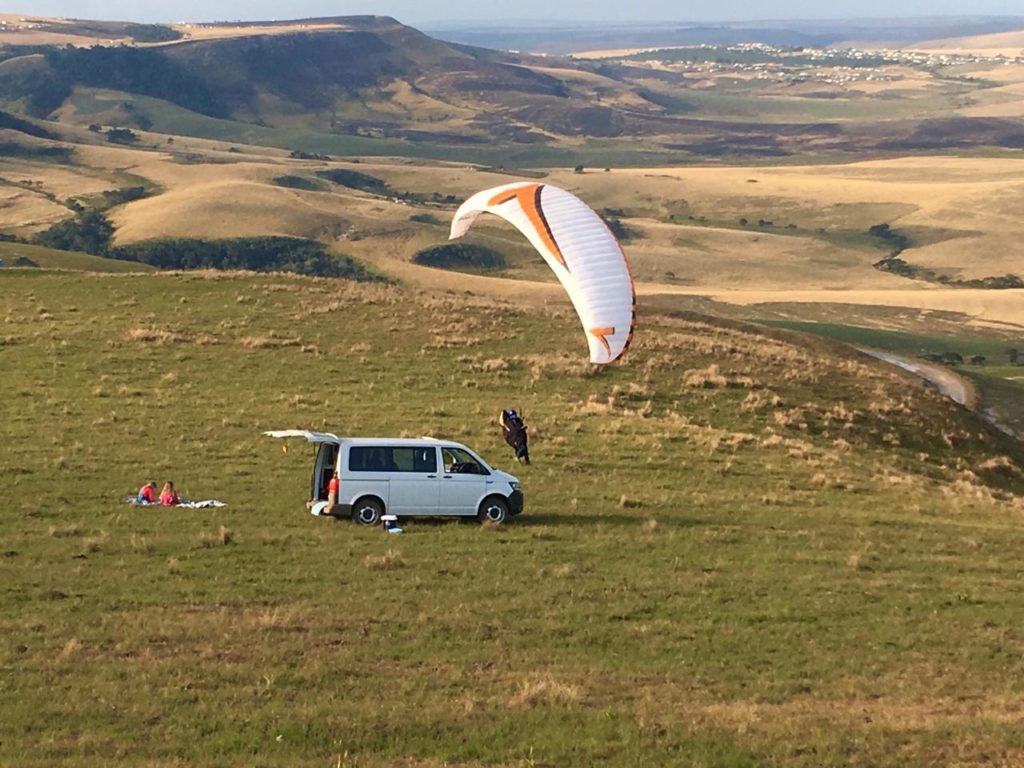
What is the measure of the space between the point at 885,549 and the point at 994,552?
7.19 ft

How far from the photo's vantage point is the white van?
867 inches

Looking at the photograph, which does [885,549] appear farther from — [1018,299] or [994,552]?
[1018,299]

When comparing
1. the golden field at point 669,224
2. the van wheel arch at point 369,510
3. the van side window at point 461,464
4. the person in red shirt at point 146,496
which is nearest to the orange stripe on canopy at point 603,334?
the van side window at point 461,464

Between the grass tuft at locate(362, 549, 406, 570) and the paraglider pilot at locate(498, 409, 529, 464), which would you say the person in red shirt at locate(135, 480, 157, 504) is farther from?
the paraglider pilot at locate(498, 409, 529, 464)

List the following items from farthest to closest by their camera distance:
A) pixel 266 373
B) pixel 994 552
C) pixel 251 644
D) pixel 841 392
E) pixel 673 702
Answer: pixel 841 392
pixel 266 373
pixel 994 552
pixel 251 644
pixel 673 702

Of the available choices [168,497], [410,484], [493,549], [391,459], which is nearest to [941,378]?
[410,484]

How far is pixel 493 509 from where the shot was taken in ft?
73.5

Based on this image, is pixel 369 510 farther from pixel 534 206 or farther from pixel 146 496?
pixel 534 206

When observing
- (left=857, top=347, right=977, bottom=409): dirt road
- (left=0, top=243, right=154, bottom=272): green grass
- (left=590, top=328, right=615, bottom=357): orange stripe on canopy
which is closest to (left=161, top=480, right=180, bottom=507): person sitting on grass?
(left=590, top=328, right=615, bottom=357): orange stripe on canopy

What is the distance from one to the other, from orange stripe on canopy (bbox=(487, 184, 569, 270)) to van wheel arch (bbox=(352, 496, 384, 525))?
24.3 feet

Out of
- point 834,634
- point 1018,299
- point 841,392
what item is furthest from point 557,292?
point 834,634

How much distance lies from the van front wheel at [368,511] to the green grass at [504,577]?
528 mm

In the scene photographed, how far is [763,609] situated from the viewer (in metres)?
18.0

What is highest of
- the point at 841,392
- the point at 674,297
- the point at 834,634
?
the point at 834,634
